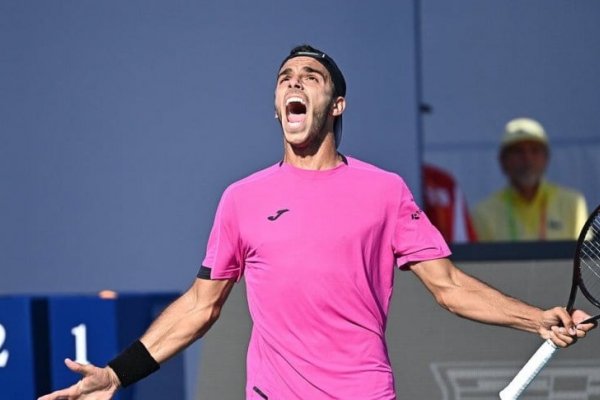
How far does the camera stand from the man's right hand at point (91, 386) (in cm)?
377

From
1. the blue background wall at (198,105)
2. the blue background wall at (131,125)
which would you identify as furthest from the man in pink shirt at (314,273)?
the blue background wall at (131,125)

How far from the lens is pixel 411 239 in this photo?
388 cm

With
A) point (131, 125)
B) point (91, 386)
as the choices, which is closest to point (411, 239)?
point (91, 386)

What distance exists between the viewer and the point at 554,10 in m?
6.43

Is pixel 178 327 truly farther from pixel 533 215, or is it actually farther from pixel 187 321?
pixel 533 215

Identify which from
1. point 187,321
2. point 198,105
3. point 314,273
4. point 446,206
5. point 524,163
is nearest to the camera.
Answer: point 314,273

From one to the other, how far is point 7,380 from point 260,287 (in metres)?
1.94

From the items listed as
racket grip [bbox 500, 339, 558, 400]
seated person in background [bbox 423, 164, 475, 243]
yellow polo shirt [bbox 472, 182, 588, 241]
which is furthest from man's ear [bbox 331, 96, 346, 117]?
yellow polo shirt [bbox 472, 182, 588, 241]

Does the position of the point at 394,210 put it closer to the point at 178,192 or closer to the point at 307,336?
the point at 307,336

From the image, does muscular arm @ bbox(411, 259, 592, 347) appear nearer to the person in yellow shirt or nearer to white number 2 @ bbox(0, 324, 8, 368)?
white number 2 @ bbox(0, 324, 8, 368)

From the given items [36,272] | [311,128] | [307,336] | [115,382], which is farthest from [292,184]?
[36,272]

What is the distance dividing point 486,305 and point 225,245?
0.74 meters

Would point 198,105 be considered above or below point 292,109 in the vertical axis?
below

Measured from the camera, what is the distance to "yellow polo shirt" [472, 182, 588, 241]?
6.37 m
